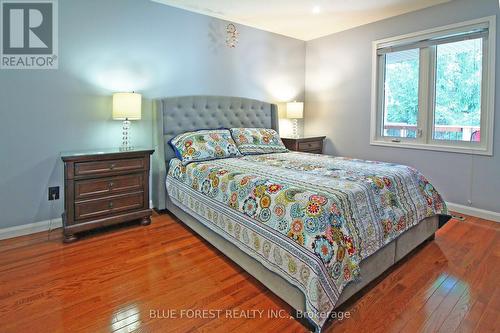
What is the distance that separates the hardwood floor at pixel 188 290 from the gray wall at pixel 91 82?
59cm

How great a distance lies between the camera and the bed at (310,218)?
60.2 inches

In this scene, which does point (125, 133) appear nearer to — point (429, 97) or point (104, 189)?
point (104, 189)

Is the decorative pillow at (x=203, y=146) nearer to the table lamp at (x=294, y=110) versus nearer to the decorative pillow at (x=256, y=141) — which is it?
the decorative pillow at (x=256, y=141)

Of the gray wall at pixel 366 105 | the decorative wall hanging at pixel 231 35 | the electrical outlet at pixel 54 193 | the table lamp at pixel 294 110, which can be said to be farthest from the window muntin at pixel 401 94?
the electrical outlet at pixel 54 193

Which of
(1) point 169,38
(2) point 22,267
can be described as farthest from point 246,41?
(2) point 22,267

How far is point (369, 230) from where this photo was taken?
180 cm

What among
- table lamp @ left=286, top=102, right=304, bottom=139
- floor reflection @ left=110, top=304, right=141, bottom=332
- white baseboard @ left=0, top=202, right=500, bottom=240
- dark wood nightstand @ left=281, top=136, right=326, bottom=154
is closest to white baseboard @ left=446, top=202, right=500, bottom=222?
white baseboard @ left=0, top=202, right=500, bottom=240

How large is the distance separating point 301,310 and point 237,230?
68 cm

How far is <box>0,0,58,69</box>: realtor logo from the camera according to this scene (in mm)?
2574

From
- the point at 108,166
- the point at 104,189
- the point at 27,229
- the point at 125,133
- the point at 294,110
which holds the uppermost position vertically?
the point at 294,110

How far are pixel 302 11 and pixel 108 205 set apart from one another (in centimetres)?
312

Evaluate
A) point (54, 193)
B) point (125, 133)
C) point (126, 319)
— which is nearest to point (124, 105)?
point (125, 133)

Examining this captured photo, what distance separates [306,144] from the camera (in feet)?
14.5

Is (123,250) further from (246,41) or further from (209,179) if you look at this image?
(246,41)
